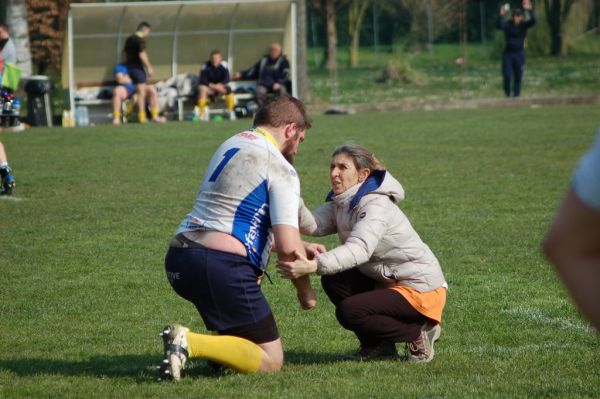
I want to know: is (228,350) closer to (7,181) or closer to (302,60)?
(7,181)

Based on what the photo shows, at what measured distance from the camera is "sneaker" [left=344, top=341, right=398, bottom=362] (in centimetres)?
573

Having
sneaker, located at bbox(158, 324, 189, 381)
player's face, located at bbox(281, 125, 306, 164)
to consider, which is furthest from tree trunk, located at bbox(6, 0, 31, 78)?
sneaker, located at bbox(158, 324, 189, 381)

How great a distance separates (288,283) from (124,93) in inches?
662

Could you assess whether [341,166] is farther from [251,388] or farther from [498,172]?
[498,172]

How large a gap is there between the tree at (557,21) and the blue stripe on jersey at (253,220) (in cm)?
4221

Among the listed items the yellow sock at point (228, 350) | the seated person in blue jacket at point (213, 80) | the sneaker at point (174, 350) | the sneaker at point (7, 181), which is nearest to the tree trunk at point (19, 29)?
the seated person in blue jacket at point (213, 80)

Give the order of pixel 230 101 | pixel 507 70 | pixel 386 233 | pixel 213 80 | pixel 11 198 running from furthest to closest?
pixel 507 70, pixel 230 101, pixel 213 80, pixel 11 198, pixel 386 233

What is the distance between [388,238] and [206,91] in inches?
770

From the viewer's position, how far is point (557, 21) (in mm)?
46844

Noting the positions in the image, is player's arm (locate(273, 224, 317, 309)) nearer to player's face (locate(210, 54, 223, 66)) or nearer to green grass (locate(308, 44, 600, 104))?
player's face (locate(210, 54, 223, 66))

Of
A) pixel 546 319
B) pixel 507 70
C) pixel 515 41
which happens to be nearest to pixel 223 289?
pixel 546 319

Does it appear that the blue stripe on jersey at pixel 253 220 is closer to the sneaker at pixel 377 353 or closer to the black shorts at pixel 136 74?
the sneaker at pixel 377 353

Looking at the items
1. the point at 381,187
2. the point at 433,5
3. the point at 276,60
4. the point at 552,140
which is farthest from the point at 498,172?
the point at 433,5

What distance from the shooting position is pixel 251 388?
5074 millimetres
